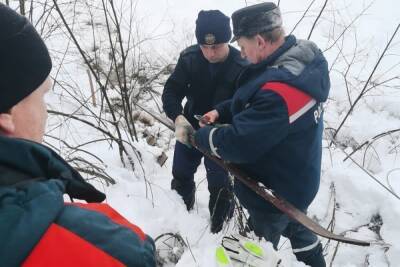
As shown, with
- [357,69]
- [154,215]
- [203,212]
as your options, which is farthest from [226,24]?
[357,69]

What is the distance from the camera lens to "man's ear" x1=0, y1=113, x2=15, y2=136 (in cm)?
82

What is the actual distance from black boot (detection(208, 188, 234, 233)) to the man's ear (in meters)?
2.13

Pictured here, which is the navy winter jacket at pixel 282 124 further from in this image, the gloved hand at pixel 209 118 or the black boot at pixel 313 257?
the black boot at pixel 313 257

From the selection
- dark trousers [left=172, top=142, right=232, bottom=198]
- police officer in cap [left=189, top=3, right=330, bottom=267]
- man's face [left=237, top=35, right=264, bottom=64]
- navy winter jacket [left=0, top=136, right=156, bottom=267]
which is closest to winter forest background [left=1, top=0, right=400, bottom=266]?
dark trousers [left=172, top=142, right=232, bottom=198]

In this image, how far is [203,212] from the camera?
10.3ft

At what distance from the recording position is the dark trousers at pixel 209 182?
9.12ft

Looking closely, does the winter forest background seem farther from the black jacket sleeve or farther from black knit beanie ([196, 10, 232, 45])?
black knit beanie ([196, 10, 232, 45])

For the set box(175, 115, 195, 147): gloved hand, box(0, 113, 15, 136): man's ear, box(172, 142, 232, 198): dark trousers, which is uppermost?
box(0, 113, 15, 136): man's ear

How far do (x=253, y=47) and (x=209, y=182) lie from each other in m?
1.26

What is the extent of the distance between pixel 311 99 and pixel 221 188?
4.10ft

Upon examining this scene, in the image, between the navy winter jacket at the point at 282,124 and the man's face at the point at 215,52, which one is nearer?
the navy winter jacket at the point at 282,124

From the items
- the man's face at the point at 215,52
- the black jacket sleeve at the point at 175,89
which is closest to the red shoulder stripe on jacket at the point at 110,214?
the man's face at the point at 215,52

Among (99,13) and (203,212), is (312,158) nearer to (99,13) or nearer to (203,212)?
(203,212)

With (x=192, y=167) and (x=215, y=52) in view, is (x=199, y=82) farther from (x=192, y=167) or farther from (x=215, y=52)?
(x=192, y=167)
